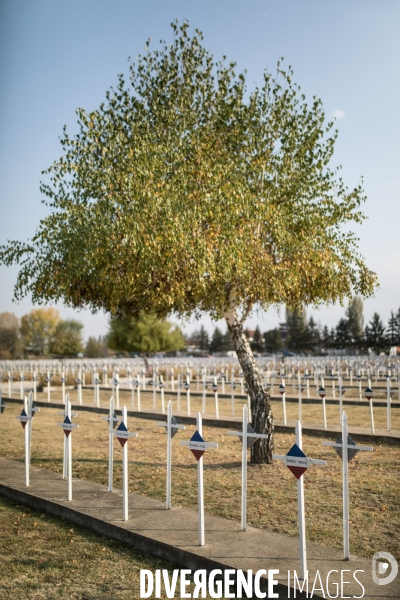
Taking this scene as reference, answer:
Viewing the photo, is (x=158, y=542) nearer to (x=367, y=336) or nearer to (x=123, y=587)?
(x=123, y=587)

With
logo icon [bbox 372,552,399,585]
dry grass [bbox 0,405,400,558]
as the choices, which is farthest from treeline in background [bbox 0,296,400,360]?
logo icon [bbox 372,552,399,585]

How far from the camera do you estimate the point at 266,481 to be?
926 cm

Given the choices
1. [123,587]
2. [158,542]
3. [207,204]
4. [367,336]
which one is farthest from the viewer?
[367,336]

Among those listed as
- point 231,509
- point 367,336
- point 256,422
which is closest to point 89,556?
point 231,509

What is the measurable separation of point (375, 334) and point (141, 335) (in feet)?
157

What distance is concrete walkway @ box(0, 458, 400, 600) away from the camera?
498 cm

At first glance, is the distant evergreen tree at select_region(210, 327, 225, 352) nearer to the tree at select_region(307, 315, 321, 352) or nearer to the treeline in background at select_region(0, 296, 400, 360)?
the treeline in background at select_region(0, 296, 400, 360)

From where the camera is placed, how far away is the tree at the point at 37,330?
97.3m

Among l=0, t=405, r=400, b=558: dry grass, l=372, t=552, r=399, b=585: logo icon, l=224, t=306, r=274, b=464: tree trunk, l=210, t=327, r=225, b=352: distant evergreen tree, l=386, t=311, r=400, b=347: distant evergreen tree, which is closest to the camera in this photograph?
l=372, t=552, r=399, b=585: logo icon

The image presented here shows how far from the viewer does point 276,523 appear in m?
6.88

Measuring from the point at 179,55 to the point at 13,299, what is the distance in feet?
18.1

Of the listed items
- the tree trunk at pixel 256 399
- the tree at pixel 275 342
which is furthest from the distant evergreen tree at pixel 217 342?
the tree trunk at pixel 256 399

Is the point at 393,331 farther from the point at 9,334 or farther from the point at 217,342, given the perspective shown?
the point at 9,334

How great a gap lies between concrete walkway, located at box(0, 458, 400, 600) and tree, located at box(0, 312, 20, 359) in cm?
8250
